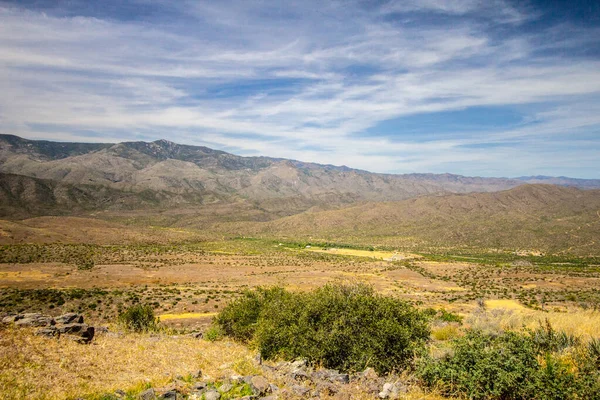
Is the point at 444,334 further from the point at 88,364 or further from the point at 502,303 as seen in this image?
the point at 502,303

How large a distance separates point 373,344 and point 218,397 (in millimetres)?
5431

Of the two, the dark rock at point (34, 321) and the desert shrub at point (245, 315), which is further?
the desert shrub at point (245, 315)

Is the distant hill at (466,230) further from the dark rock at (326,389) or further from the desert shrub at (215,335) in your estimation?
the dark rock at (326,389)

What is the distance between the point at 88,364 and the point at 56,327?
13.0 ft

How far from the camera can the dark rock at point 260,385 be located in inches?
301

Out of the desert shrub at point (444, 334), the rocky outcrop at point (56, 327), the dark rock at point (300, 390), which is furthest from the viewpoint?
the desert shrub at point (444, 334)

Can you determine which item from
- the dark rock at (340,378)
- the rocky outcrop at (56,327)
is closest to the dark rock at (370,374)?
the dark rock at (340,378)

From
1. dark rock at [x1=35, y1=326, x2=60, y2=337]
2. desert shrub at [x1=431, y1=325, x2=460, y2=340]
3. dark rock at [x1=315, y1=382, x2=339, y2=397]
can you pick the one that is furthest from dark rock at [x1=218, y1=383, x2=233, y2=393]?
desert shrub at [x1=431, y1=325, x2=460, y2=340]

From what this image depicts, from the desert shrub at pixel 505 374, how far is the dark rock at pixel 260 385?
418 cm

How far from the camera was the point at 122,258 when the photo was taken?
76.5m

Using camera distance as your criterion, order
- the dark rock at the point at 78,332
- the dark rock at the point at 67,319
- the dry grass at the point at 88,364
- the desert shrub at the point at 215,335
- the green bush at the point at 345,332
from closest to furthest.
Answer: the dry grass at the point at 88,364, the green bush at the point at 345,332, the dark rock at the point at 78,332, the dark rock at the point at 67,319, the desert shrub at the point at 215,335

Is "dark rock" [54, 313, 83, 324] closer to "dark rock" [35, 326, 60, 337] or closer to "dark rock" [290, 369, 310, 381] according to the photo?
"dark rock" [35, 326, 60, 337]

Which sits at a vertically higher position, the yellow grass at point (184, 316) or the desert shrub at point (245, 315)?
the desert shrub at point (245, 315)

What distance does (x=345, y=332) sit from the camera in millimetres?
11008
